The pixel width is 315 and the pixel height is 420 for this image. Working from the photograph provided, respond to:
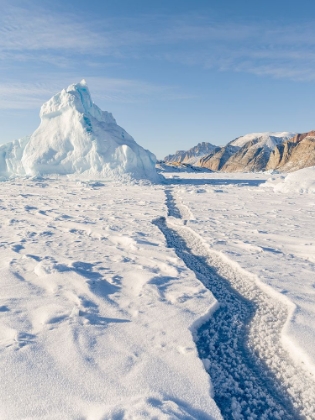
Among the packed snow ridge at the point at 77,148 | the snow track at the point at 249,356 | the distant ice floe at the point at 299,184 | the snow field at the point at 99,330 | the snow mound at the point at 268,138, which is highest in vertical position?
the snow mound at the point at 268,138

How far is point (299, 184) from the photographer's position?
1958cm

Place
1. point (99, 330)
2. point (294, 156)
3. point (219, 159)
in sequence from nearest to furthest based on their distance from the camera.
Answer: point (99, 330), point (294, 156), point (219, 159)

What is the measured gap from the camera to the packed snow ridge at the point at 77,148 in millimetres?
24078

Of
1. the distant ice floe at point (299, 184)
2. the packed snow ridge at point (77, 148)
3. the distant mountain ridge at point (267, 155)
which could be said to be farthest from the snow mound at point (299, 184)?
the distant mountain ridge at point (267, 155)

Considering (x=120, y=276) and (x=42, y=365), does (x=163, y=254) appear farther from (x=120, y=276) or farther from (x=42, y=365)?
(x=42, y=365)

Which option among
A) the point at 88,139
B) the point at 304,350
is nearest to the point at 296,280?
the point at 304,350

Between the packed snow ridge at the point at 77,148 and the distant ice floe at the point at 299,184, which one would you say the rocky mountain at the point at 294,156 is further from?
the packed snow ridge at the point at 77,148

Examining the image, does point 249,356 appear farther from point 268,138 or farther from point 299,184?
point 268,138

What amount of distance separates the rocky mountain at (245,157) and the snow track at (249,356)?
373 ft

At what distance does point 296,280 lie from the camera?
208 inches

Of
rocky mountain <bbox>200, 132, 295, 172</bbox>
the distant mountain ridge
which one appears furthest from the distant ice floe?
rocky mountain <bbox>200, 132, 295, 172</bbox>

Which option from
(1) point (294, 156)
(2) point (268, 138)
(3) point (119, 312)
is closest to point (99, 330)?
(3) point (119, 312)

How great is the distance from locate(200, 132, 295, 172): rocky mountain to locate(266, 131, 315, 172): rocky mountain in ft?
87.1

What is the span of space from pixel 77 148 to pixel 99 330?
71.9 ft
